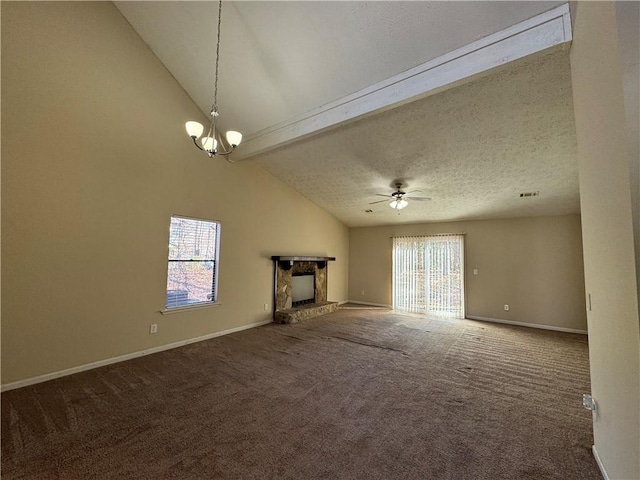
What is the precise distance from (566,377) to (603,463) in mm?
1787

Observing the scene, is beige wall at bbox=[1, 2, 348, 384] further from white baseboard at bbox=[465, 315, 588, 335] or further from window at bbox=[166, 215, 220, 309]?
white baseboard at bbox=[465, 315, 588, 335]

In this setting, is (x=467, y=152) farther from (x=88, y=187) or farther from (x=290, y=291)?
(x=88, y=187)

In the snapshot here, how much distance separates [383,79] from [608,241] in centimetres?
257

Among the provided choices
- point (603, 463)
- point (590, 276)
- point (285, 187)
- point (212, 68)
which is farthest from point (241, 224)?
point (603, 463)

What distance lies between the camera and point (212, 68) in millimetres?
3562

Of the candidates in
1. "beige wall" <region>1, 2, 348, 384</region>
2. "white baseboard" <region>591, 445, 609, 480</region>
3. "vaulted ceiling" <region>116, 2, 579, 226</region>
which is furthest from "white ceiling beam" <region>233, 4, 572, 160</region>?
"white baseboard" <region>591, 445, 609, 480</region>

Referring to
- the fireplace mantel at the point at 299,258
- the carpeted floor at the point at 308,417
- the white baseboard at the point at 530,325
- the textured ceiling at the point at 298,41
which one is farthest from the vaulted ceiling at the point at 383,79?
the carpeted floor at the point at 308,417

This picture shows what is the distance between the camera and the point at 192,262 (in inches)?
161

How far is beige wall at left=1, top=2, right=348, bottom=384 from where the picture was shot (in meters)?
2.60

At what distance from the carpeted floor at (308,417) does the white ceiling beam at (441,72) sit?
313 cm

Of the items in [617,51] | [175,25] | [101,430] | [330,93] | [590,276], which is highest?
[175,25]

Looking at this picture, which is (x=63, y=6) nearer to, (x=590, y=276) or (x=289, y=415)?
(x=289, y=415)

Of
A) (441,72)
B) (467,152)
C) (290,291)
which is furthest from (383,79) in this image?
(290,291)

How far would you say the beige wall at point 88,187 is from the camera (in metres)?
2.60
